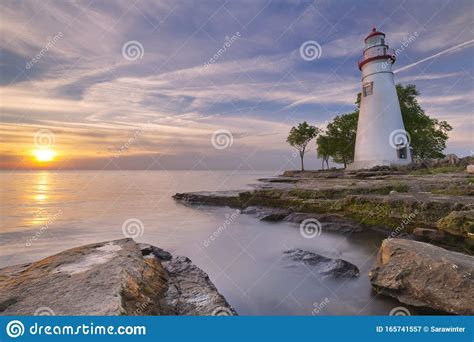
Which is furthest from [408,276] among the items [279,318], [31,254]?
[31,254]

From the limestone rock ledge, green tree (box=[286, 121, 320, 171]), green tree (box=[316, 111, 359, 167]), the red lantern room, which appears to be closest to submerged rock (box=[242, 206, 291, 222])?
the limestone rock ledge

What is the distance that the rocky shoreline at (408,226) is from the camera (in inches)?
193

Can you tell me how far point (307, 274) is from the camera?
734 cm

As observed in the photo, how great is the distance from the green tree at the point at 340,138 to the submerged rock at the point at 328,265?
44.2m

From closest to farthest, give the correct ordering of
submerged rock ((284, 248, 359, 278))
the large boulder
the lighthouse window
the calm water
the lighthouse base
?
the large boulder, the calm water, submerged rock ((284, 248, 359, 278)), the lighthouse base, the lighthouse window

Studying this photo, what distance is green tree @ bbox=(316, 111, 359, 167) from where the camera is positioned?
4916 centimetres

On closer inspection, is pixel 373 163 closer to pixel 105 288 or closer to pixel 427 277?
pixel 427 277

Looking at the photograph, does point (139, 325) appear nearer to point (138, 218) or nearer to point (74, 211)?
point (138, 218)

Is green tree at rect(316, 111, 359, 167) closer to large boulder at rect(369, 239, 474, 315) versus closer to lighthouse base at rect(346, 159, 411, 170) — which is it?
lighthouse base at rect(346, 159, 411, 170)

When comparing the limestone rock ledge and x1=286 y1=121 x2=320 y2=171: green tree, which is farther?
x1=286 y1=121 x2=320 y2=171: green tree

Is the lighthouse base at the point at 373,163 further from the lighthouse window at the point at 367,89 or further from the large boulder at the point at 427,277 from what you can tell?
the large boulder at the point at 427,277

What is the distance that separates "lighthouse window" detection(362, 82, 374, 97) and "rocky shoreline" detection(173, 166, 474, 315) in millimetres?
19498

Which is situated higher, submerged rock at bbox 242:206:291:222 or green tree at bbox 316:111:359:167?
green tree at bbox 316:111:359:167

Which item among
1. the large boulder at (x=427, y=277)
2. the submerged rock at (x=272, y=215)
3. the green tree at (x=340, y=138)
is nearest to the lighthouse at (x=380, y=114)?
the green tree at (x=340, y=138)
